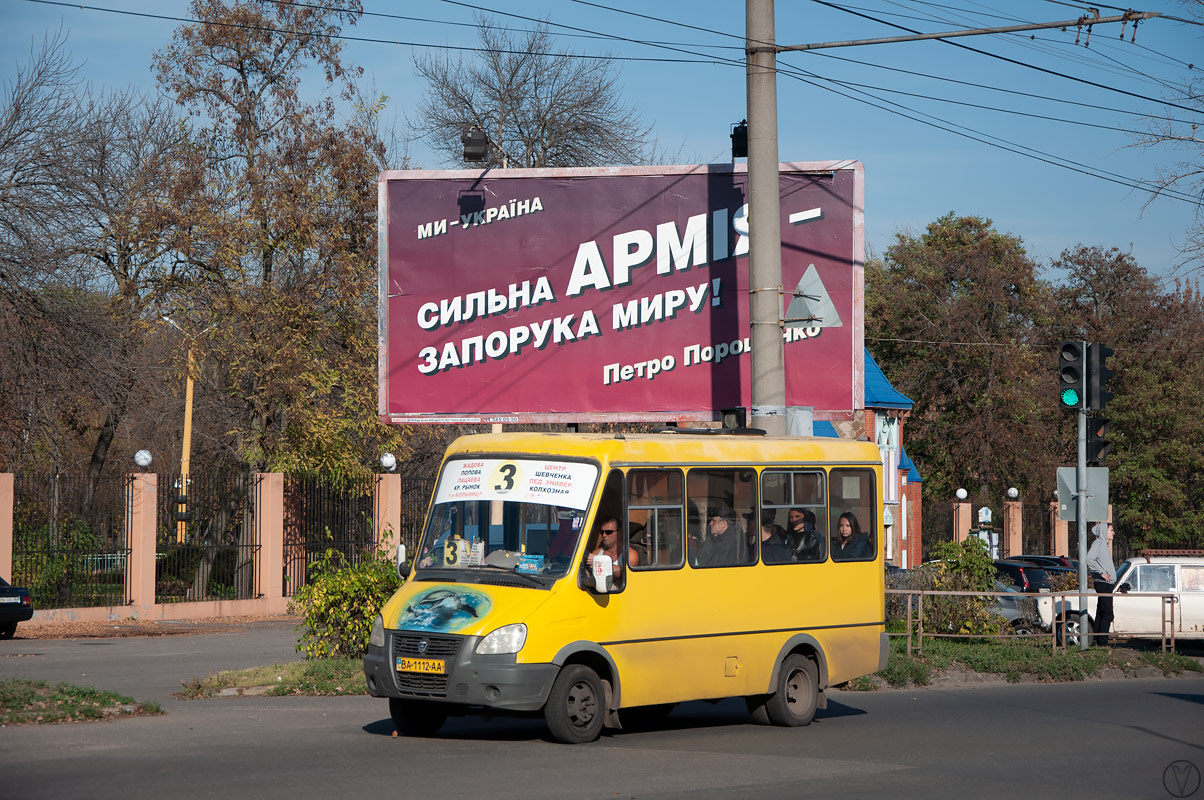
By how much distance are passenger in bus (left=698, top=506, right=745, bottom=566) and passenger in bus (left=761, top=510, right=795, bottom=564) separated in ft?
0.95

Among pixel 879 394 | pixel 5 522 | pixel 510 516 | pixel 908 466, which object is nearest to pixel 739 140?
pixel 510 516

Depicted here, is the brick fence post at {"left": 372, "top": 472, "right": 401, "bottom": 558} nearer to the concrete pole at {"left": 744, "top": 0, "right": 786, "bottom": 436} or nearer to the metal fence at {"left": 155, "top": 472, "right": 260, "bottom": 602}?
the metal fence at {"left": 155, "top": 472, "right": 260, "bottom": 602}

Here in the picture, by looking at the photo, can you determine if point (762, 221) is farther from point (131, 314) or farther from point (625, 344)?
point (131, 314)

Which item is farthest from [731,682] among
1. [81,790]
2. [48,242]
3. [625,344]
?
[48,242]

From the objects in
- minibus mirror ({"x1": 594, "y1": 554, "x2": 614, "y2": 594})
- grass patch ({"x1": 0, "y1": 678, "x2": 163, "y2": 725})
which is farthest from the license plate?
grass patch ({"x1": 0, "y1": 678, "x2": 163, "y2": 725})

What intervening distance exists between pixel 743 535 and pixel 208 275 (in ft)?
75.6

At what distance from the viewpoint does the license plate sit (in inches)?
435

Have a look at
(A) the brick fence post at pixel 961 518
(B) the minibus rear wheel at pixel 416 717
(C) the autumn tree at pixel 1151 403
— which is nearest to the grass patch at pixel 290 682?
(B) the minibus rear wheel at pixel 416 717

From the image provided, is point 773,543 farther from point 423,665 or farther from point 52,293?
point 52,293

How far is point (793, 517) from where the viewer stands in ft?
44.2

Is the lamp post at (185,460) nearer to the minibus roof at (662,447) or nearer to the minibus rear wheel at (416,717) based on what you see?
the minibus roof at (662,447)

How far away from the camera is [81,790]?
900cm

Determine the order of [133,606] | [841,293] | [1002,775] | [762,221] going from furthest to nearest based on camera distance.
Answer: [133,606], [841,293], [762,221], [1002,775]

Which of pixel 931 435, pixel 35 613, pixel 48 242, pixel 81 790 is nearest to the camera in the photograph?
pixel 81 790
